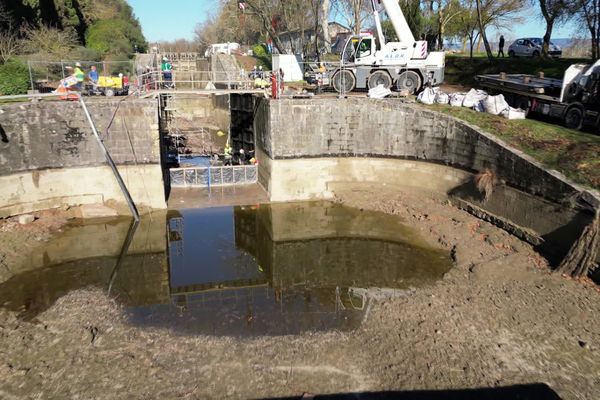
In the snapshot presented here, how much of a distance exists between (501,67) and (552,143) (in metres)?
15.0

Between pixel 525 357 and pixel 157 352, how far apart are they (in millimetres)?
7875

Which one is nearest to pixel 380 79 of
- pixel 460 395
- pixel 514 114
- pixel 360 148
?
pixel 360 148

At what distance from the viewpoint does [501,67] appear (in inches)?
1135

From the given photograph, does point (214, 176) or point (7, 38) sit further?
point (7, 38)

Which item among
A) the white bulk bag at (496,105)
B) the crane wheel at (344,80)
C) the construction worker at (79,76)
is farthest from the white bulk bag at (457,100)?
the construction worker at (79,76)

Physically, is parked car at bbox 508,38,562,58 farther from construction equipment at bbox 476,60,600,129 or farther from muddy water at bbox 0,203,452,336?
muddy water at bbox 0,203,452,336

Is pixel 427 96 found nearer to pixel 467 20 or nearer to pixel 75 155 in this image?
pixel 75 155

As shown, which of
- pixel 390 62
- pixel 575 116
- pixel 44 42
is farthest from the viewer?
pixel 44 42

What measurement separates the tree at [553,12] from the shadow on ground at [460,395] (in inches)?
1010

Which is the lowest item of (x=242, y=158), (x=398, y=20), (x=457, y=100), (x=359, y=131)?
(x=242, y=158)

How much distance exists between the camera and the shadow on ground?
8438 millimetres

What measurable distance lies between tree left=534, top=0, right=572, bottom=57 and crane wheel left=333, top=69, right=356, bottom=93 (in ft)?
47.3

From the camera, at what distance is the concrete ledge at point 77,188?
17.0 metres

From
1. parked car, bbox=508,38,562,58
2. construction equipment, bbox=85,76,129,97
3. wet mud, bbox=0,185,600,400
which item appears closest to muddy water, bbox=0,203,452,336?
wet mud, bbox=0,185,600,400
